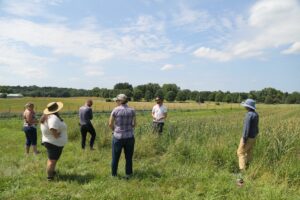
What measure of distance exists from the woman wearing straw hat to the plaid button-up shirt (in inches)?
45.8

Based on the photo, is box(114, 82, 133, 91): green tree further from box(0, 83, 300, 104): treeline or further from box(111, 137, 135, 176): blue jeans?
box(111, 137, 135, 176): blue jeans

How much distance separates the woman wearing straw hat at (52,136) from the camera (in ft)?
23.0

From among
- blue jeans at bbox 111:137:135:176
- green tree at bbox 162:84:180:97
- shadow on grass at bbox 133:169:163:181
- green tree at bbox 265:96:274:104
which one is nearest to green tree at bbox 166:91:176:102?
green tree at bbox 162:84:180:97

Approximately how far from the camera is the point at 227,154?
816 centimetres

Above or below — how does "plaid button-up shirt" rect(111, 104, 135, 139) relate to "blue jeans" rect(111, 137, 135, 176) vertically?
above

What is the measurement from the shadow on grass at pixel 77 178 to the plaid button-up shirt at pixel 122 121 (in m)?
1.08

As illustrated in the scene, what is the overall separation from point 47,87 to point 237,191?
14791 centimetres

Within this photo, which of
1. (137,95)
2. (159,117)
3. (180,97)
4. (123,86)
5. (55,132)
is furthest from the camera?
(123,86)

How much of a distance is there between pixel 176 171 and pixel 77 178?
7.44 ft

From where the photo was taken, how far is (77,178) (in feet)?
23.2

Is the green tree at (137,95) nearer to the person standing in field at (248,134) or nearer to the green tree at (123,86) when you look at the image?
the green tree at (123,86)

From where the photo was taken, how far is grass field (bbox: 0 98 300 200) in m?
6.02

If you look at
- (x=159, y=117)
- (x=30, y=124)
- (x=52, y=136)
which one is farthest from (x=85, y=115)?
(x=52, y=136)

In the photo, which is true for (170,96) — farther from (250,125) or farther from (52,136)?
(52,136)
